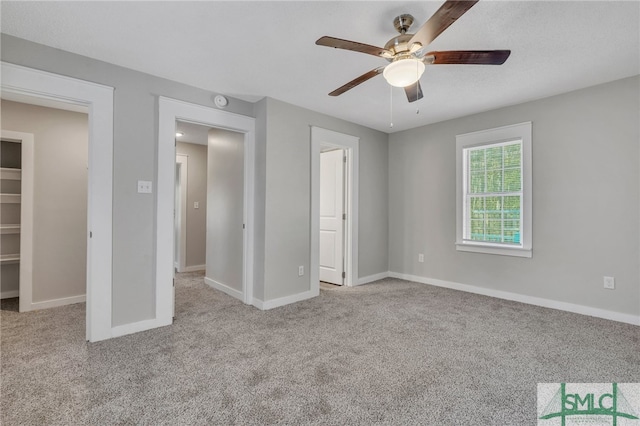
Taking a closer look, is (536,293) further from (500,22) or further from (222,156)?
(222,156)

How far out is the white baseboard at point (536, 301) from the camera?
9.85 ft

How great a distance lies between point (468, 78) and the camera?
2.92m

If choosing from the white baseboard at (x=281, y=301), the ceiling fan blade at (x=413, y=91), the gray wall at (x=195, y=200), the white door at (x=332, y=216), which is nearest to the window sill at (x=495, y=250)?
the white door at (x=332, y=216)

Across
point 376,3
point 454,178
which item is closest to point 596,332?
point 454,178

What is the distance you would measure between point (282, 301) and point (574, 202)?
3.40 meters

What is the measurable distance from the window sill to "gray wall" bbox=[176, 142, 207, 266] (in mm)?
4442

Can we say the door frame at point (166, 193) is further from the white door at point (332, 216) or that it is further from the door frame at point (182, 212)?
the door frame at point (182, 212)

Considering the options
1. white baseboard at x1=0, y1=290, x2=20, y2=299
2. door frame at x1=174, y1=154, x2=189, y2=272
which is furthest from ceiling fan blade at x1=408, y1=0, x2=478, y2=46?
white baseboard at x1=0, y1=290, x2=20, y2=299

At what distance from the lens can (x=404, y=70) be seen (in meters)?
1.84

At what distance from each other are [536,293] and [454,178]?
5.64 ft

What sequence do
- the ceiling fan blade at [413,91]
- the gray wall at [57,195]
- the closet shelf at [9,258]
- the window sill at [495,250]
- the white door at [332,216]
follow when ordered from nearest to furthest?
1. the ceiling fan blade at [413,91]
2. the gray wall at [57,195]
3. the closet shelf at [9,258]
4. the window sill at [495,250]
5. the white door at [332,216]

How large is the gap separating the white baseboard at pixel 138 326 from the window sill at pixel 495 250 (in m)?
3.68

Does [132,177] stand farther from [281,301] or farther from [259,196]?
[281,301]

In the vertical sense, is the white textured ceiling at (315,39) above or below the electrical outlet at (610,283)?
above
